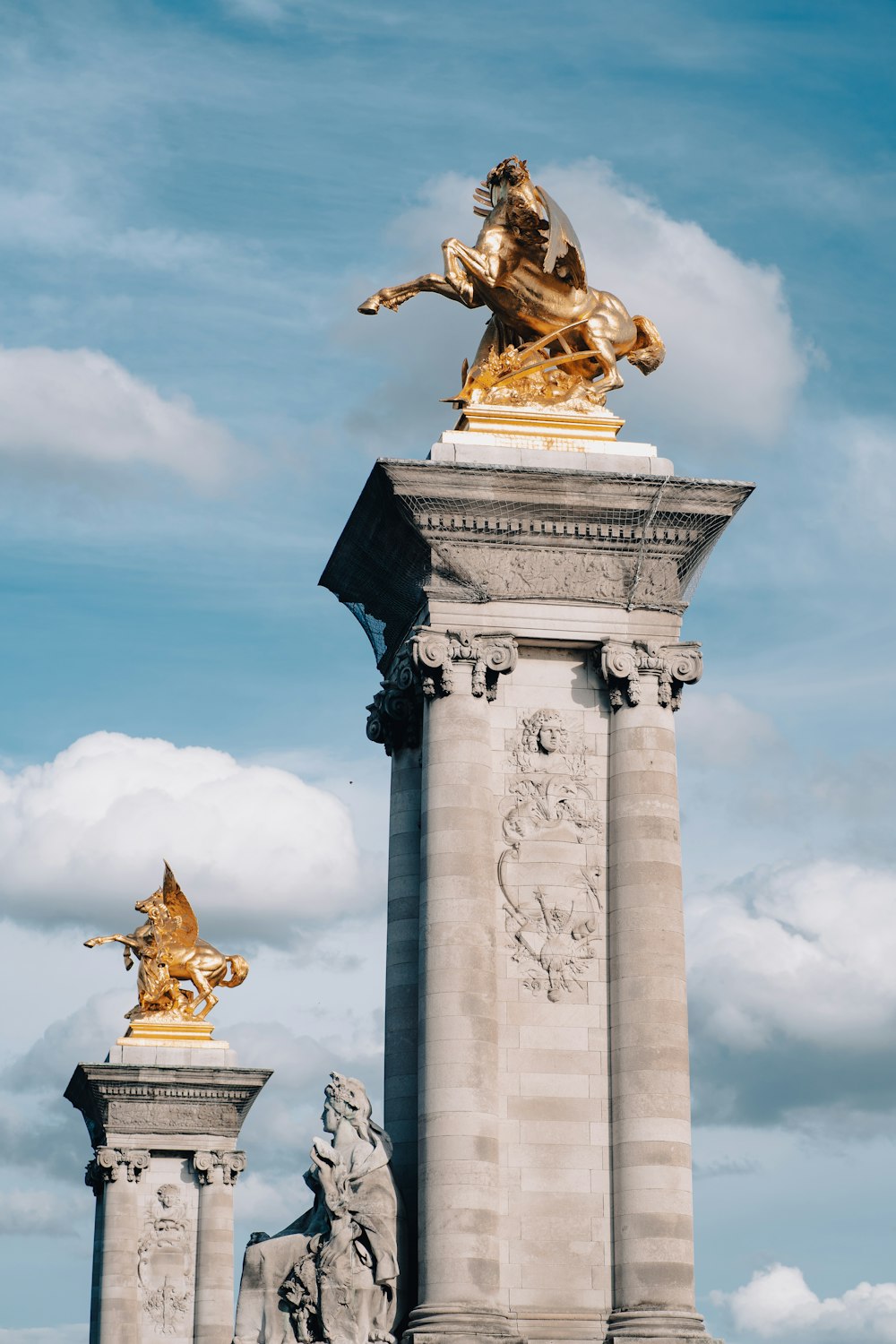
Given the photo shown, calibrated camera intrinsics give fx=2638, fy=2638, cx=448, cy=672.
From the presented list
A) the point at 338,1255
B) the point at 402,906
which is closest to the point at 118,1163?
the point at 402,906

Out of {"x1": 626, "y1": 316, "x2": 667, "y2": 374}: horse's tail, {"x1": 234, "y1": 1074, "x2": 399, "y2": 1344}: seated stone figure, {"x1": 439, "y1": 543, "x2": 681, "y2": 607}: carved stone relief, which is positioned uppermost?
{"x1": 626, "y1": 316, "x2": 667, "y2": 374}: horse's tail

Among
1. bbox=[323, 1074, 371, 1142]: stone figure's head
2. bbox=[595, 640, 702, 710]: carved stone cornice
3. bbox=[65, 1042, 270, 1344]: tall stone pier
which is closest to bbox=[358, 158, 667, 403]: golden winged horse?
bbox=[595, 640, 702, 710]: carved stone cornice

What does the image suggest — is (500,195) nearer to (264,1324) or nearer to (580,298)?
(580,298)

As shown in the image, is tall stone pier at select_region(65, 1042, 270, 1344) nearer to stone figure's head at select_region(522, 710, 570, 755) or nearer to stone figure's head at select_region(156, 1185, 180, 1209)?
stone figure's head at select_region(156, 1185, 180, 1209)

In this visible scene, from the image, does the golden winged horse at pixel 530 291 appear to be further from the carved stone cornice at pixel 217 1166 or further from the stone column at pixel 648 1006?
the carved stone cornice at pixel 217 1166

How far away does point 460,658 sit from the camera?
30.5m

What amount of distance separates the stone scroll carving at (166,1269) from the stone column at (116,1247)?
0.29 meters

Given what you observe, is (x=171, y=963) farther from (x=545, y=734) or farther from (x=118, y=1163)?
(x=545, y=734)

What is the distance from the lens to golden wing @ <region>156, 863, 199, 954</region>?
62.1 metres

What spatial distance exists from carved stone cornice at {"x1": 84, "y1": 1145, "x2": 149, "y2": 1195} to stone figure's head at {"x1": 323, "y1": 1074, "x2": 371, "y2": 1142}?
98.1 ft

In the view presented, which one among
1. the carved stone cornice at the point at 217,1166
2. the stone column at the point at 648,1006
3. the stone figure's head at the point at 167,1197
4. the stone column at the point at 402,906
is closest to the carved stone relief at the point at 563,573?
the stone column at the point at 648,1006

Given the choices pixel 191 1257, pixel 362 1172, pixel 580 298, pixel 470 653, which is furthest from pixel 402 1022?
pixel 191 1257

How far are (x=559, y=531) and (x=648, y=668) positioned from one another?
1.93m

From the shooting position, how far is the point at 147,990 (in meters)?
61.2
